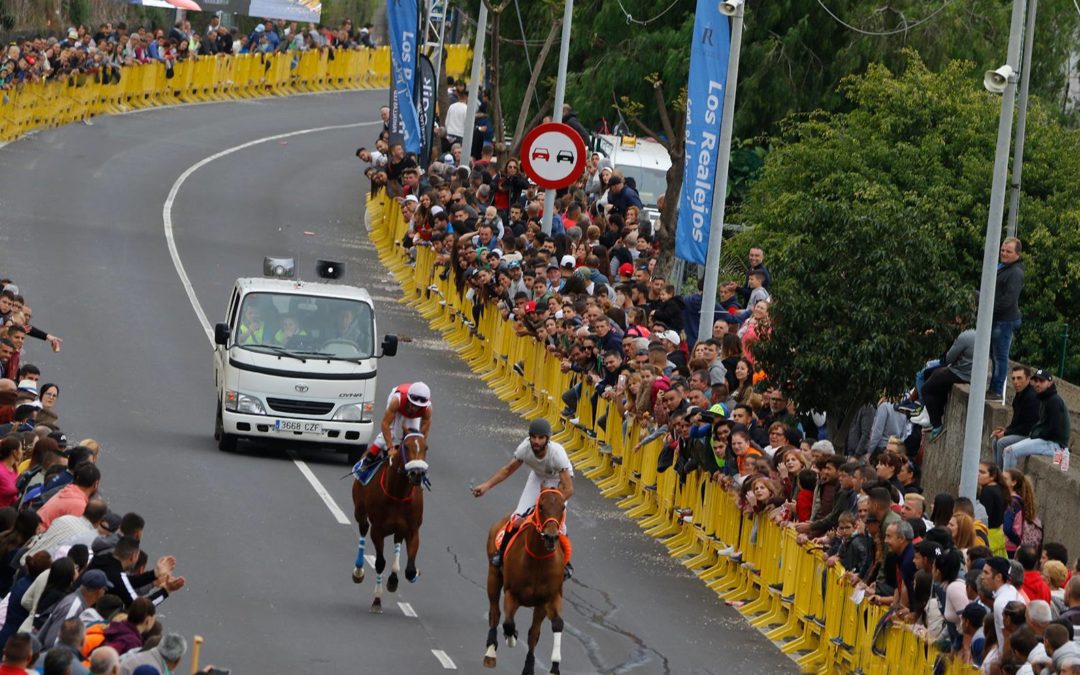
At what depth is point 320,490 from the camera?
2591 cm

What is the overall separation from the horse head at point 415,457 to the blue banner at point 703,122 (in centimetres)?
871

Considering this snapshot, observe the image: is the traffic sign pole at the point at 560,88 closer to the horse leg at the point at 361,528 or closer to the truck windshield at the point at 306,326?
the truck windshield at the point at 306,326

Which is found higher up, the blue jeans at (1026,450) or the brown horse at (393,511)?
the blue jeans at (1026,450)

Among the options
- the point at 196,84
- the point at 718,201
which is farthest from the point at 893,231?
the point at 196,84

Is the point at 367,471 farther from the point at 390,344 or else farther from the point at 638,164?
the point at 638,164

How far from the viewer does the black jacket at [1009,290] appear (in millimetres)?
23953

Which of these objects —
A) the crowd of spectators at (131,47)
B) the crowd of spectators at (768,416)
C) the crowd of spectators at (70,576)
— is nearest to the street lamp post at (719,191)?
the crowd of spectators at (768,416)

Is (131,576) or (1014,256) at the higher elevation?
(1014,256)

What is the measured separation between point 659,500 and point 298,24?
56965mm

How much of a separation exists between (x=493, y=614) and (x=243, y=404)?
920 centimetres

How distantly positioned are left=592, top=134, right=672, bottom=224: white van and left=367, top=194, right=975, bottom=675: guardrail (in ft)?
29.2

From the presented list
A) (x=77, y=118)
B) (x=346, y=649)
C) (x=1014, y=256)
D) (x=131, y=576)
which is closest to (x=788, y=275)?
(x=1014, y=256)

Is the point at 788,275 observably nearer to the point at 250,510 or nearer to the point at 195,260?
the point at 250,510

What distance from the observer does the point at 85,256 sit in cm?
4116
